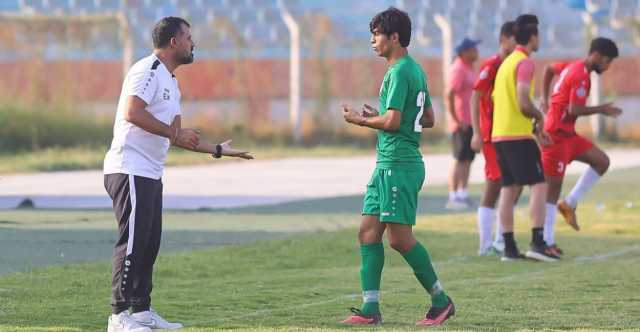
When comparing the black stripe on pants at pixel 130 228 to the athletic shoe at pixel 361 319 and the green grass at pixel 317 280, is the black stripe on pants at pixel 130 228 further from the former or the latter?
the athletic shoe at pixel 361 319

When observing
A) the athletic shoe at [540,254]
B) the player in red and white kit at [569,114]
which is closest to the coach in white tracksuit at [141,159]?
the athletic shoe at [540,254]

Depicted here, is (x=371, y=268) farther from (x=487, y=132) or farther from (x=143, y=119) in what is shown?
(x=487, y=132)

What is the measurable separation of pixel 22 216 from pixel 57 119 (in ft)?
55.9

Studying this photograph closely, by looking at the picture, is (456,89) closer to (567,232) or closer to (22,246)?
(567,232)

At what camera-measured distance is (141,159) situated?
8.63m

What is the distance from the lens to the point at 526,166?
519 inches

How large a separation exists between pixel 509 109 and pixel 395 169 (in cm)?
428

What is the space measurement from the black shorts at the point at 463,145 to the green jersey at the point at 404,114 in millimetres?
9943

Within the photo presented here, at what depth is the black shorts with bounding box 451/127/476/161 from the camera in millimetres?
19109

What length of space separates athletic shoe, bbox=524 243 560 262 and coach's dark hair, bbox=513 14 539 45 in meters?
1.75

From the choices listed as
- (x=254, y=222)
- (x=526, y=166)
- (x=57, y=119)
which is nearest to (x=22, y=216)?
(x=254, y=222)

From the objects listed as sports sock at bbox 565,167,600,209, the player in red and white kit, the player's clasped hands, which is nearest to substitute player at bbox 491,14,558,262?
the player in red and white kit

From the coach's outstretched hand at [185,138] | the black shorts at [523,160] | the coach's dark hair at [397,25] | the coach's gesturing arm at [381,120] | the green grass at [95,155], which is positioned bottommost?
the green grass at [95,155]

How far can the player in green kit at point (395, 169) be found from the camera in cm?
908
